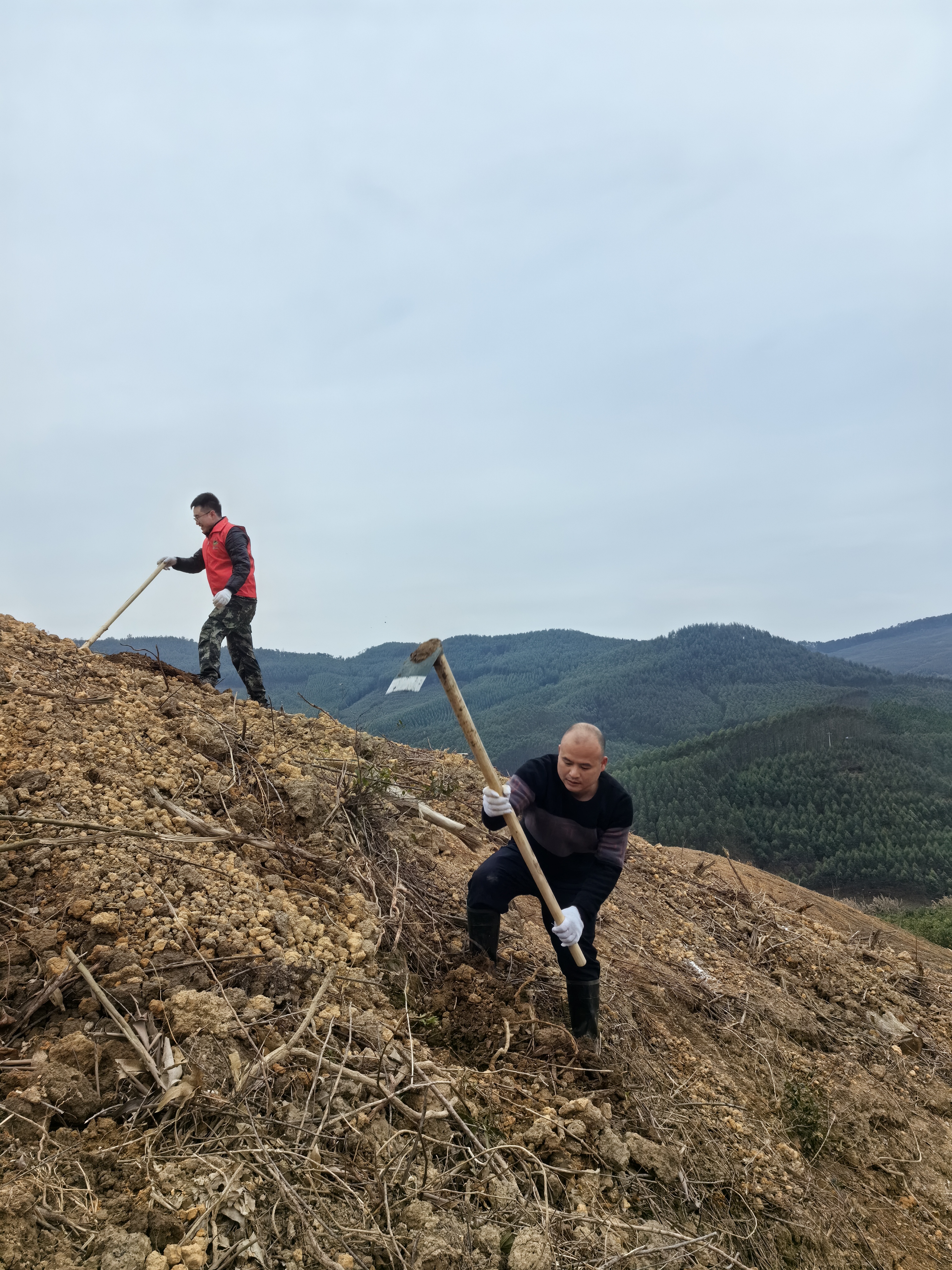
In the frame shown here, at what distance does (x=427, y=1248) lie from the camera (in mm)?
2068

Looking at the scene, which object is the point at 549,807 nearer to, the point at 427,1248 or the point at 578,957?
the point at 578,957

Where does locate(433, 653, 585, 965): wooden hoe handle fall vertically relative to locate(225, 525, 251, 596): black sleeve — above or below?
below

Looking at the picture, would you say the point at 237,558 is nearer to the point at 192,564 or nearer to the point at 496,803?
the point at 192,564

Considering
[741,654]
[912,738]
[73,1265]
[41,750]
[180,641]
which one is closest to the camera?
[73,1265]

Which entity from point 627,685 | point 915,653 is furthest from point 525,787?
point 915,653

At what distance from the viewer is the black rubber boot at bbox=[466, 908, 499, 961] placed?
358 cm

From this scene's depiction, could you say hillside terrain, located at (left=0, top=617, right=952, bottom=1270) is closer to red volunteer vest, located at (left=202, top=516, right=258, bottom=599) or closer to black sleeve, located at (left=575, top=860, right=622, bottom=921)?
black sleeve, located at (left=575, top=860, right=622, bottom=921)

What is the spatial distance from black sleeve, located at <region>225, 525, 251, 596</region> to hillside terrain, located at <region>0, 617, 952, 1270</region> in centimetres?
135

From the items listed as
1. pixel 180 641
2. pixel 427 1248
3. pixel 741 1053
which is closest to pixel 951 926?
pixel 741 1053

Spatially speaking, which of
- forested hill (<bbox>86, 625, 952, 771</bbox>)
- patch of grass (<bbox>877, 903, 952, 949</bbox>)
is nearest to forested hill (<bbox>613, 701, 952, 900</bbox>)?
forested hill (<bbox>86, 625, 952, 771</bbox>)

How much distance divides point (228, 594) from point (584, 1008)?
14.3ft

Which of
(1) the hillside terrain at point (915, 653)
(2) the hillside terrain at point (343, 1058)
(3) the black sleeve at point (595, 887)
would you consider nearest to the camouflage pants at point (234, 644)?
(2) the hillside terrain at point (343, 1058)

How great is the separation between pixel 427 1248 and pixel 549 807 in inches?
70.6

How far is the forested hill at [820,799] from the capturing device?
34594mm
